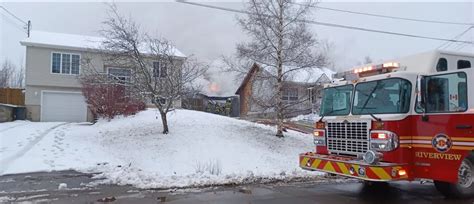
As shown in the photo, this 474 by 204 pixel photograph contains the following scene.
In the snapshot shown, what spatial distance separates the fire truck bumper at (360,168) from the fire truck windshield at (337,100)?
104 cm

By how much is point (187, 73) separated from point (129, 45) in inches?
102

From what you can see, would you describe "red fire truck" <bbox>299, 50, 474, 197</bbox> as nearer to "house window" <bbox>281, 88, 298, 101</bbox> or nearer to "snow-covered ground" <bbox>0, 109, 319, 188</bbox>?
"snow-covered ground" <bbox>0, 109, 319, 188</bbox>

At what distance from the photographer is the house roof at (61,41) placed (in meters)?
30.3

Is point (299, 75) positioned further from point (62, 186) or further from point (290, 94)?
point (62, 186)

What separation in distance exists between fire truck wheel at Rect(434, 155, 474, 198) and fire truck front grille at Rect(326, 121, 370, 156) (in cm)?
Answer: 177

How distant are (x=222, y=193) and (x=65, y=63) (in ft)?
85.0

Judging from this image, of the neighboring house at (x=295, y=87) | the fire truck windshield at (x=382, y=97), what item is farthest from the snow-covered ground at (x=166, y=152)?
the fire truck windshield at (x=382, y=97)

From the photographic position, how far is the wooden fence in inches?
1251

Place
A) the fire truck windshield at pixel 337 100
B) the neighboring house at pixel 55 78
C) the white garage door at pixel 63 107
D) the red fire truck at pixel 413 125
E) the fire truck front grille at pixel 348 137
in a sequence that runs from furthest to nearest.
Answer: the white garage door at pixel 63 107, the neighboring house at pixel 55 78, the fire truck windshield at pixel 337 100, the fire truck front grille at pixel 348 137, the red fire truck at pixel 413 125

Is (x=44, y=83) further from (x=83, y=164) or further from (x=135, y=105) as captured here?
(x=83, y=164)

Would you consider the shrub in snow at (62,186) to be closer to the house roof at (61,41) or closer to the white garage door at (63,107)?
the house roof at (61,41)

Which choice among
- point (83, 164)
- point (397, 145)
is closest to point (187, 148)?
point (83, 164)

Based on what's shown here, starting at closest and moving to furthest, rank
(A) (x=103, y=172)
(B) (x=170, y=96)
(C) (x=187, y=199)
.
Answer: (C) (x=187, y=199), (A) (x=103, y=172), (B) (x=170, y=96)

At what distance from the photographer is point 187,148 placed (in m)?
14.9
